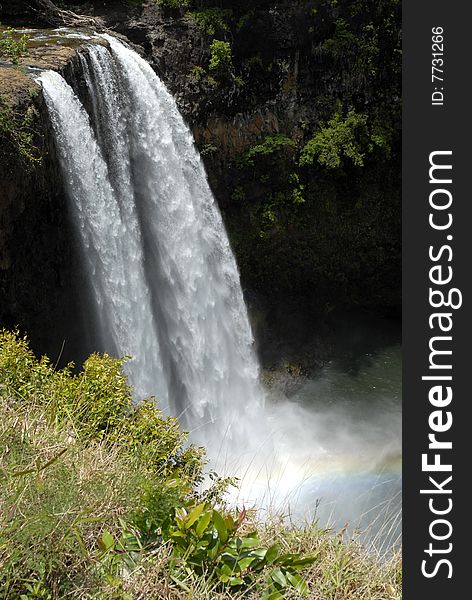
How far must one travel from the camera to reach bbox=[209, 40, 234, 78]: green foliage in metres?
13.4

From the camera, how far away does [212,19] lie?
13.4m

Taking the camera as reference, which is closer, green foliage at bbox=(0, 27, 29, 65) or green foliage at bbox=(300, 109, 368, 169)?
green foliage at bbox=(0, 27, 29, 65)

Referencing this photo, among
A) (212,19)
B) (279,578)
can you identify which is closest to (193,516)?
(279,578)

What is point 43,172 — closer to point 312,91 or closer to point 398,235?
point 312,91

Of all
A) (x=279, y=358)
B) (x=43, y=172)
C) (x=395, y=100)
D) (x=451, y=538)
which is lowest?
(x=279, y=358)

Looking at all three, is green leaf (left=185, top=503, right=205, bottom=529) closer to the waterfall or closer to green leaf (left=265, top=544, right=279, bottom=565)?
green leaf (left=265, top=544, right=279, bottom=565)

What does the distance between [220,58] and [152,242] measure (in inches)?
215

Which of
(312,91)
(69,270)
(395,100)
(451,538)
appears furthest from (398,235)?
(451,538)

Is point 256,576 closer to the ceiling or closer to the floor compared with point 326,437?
closer to the ceiling

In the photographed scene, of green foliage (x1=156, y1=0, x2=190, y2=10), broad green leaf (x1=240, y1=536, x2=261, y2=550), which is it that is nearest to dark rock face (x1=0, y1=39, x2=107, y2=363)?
green foliage (x1=156, y1=0, x2=190, y2=10)

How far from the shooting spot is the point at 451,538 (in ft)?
9.84

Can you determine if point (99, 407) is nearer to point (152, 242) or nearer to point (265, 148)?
point (152, 242)

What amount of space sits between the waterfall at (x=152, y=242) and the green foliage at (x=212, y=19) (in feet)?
10.4

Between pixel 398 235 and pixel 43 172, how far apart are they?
10.8 m
